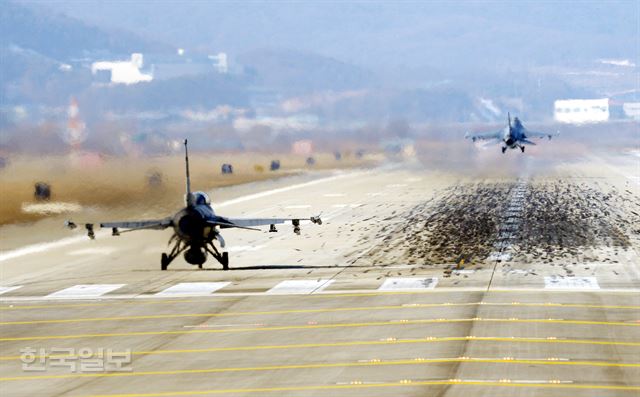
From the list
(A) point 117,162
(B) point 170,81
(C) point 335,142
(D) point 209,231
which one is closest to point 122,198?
(A) point 117,162

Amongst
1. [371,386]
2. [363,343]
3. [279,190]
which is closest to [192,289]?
[363,343]

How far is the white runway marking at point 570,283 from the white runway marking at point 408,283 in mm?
4596

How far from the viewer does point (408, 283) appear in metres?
49.9

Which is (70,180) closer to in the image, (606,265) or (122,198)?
(122,198)

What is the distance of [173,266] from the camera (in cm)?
5784

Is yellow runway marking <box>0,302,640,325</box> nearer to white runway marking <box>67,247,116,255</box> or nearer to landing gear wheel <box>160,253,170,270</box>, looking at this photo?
landing gear wheel <box>160,253,170,270</box>

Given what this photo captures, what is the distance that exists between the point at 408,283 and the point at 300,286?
4.42 m

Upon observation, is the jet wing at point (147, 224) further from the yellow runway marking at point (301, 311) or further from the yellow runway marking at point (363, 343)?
the yellow runway marking at point (363, 343)

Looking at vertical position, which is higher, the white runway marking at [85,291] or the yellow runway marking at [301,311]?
the white runway marking at [85,291]

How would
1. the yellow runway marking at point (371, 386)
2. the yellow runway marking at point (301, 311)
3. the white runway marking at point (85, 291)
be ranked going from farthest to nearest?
the white runway marking at point (85, 291)
the yellow runway marking at point (301, 311)
the yellow runway marking at point (371, 386)

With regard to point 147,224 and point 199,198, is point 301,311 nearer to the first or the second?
point 199,198

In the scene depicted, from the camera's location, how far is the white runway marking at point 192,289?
48656 millimetres

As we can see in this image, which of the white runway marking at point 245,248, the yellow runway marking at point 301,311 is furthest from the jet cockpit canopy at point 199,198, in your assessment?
the white runway marking at point 245,248

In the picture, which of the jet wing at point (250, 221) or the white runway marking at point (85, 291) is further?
the jet wing at point (250, 221)
